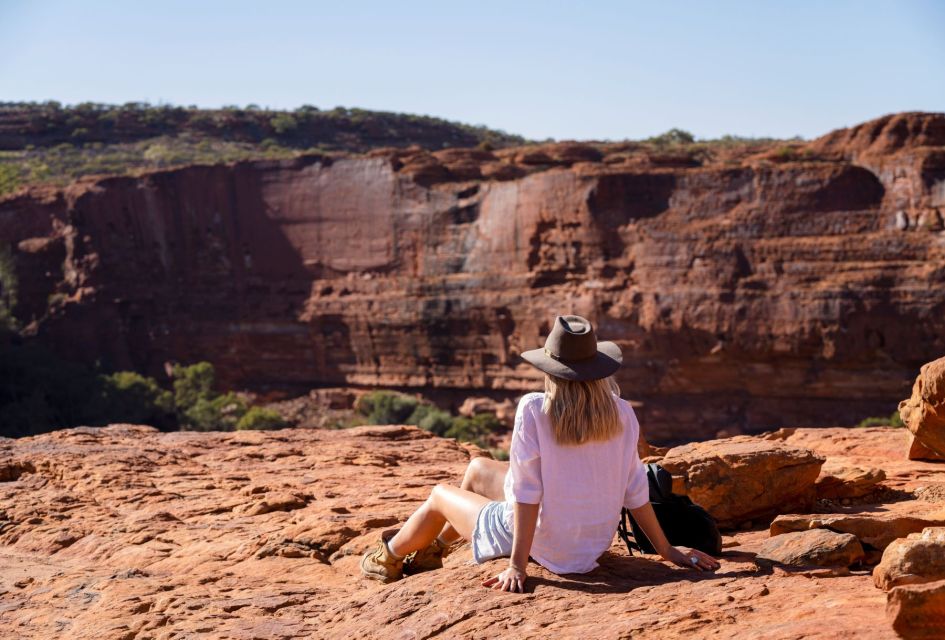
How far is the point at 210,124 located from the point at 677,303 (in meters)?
40.9

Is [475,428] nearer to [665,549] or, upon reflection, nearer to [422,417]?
[422,417]

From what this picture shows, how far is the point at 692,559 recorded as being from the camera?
5258mm

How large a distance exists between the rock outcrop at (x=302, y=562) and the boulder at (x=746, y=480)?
0.79 feet

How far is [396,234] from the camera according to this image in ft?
120

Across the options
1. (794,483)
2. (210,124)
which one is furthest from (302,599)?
(210,124)

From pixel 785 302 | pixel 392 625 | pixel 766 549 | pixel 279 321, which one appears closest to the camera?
pixel 392 625

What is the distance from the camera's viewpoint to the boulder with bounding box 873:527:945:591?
4.27 metres

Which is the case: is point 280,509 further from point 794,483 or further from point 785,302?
point 785,302

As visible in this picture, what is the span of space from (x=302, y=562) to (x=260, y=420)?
86.0 feet

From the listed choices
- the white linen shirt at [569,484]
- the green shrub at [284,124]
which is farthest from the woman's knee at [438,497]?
the green shrub at [284,124]

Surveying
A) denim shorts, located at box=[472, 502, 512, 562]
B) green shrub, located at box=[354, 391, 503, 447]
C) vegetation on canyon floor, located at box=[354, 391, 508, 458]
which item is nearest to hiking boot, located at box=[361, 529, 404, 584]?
denim shorts, located at box=[472, 502, 512, 562]

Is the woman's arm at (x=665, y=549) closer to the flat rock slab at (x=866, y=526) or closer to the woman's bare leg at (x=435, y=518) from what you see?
the flat rock slab at (x=866, y=526)

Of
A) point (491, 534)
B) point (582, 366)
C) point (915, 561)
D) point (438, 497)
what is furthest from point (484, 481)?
point (915, 561)

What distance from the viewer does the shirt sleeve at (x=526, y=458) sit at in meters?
5.09
